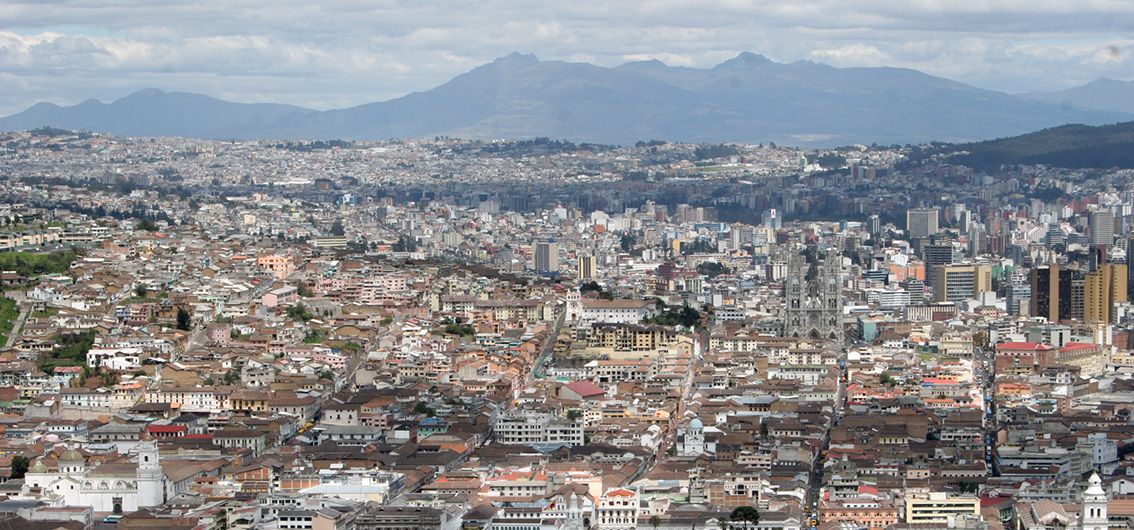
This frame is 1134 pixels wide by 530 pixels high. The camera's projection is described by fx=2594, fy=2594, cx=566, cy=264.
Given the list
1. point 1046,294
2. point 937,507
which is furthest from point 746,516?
point 1046,294

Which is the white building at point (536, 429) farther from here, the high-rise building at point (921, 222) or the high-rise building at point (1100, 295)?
the high-rise building at point (921, 222)

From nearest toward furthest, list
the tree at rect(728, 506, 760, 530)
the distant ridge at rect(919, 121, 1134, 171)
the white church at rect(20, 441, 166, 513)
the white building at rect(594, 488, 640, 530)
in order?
the tree at rect(728, 506, 760, 530) < the white building at rect(594, 488, 640, 530) < the white church at rect(20, 441, 166, 513) < the distant ridge at rect(919, 121, 1134, 171)

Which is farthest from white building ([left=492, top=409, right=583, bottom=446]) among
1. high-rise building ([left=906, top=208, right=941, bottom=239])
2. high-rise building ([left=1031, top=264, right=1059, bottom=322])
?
high-rise building ([left=906, top=208, right=941, bottom=239])

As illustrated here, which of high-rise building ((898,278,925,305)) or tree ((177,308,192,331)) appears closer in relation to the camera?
tree ((177,308,192,331))

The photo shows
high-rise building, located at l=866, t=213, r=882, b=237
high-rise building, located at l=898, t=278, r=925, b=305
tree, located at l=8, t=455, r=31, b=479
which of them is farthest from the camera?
high-rise building, located at l=866, t=213, r=882, b=237

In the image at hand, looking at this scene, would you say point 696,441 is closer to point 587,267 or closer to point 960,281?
point 960,281

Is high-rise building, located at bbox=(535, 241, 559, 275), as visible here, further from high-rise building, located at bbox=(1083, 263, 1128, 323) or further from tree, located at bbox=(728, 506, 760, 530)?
tree, located at bbox=(728, 506, 760, 530)

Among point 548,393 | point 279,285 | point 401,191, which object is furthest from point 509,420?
point 401,191

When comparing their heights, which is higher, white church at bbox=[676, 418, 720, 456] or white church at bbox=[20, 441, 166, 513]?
white church at bbox=[20, 441, 166, 513]

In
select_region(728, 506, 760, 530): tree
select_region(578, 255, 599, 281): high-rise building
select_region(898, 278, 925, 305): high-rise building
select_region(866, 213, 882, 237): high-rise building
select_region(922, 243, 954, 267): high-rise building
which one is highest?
select_region(728, 506, 760, 530): tree
